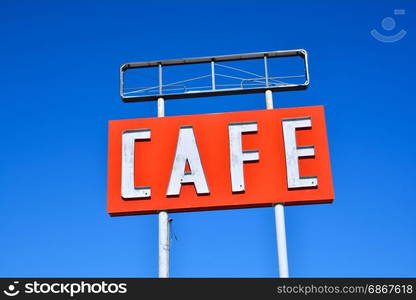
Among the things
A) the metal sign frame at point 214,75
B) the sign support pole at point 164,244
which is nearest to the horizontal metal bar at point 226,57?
the metal sign frame at point 214,75

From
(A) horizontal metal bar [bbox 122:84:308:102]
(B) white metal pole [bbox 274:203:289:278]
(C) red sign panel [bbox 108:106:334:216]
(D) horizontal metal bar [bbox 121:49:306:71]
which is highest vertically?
(D) horizontal metal bar [bbox 121:49:306:71]

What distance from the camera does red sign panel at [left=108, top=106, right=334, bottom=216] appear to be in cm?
1809

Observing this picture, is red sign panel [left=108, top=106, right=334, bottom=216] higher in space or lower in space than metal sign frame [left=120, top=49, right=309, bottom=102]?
lower

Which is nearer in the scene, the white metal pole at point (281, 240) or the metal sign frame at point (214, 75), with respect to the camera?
the white metal pole at point (281, 240)

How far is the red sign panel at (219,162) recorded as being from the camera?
1809 cm

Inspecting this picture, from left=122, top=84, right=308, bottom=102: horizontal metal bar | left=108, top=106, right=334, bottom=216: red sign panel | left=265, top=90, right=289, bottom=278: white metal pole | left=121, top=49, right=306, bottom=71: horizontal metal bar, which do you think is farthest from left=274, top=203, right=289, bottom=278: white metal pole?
left=121, top=49, right=306, bottom=71: horizontal metal bar

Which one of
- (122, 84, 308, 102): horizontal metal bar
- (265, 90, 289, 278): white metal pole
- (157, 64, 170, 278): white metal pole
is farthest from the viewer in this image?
(122, 84, 308, 102): horizontal metal bar

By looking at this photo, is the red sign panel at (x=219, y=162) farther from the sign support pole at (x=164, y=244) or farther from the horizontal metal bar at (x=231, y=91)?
the horizontal metal bar at (x=231, y=91)

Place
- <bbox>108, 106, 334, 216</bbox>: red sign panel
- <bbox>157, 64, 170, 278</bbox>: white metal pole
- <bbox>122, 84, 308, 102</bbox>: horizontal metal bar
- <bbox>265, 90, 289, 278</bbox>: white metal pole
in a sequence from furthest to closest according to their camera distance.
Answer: <bbox>122, 84, 308, 102</bbox>: horizontal metal bar, <bbox>108, 106, 334, 216</bbox>: red sign panel, <bbox>157, 64, 170, 278</bbox>: white metal pole, <bbox>265, 90, 289, 278</bbox>: white metal pole

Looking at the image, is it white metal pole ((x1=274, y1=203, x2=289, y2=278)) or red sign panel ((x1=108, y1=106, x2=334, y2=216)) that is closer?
white metal pole ((x1=274, y1=203, x2=289, y2=278))

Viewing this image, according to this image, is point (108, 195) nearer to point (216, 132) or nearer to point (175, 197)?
point (175, 197)

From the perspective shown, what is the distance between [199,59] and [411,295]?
28.5ft

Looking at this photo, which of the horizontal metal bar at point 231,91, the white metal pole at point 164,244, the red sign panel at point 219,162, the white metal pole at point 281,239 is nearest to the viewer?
the white metal pole at point 281,239

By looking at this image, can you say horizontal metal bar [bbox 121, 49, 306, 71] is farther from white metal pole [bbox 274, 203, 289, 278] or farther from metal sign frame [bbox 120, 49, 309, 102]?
white metal pole [bbox 274, 203, 289, 278]
